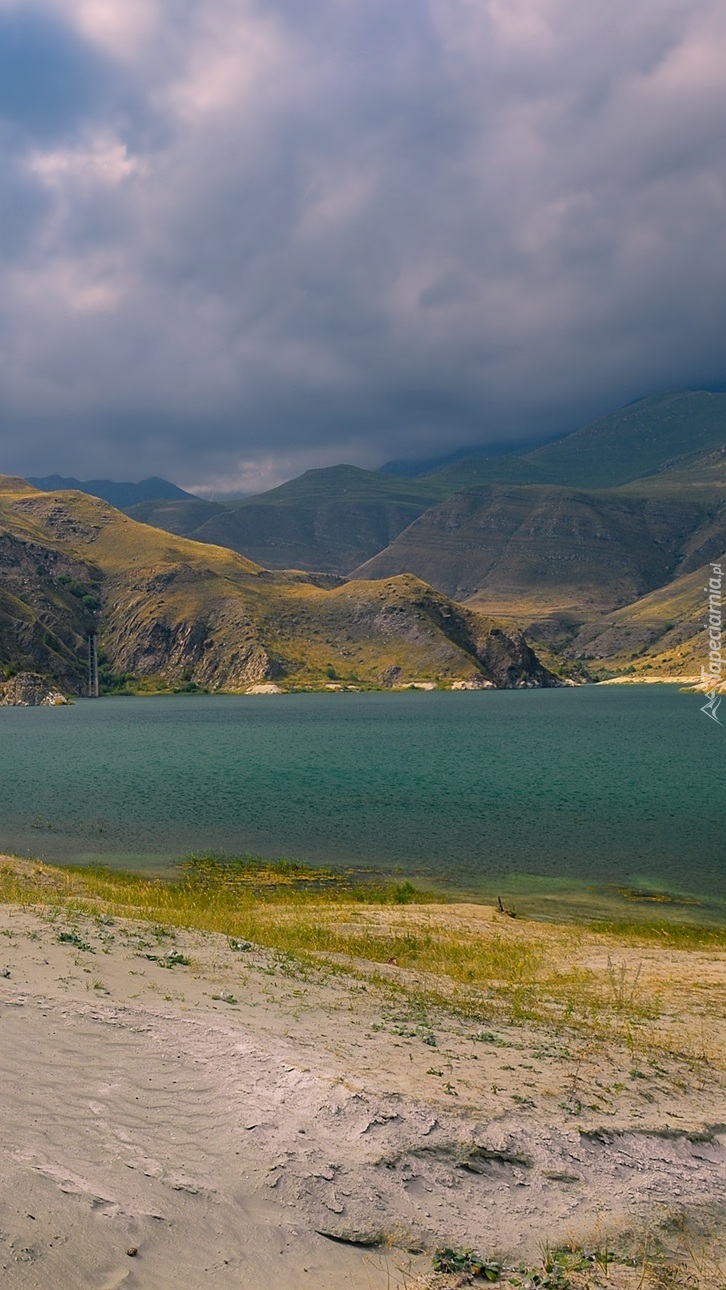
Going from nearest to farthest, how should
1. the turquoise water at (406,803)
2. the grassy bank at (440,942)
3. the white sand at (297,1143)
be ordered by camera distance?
the white sand at (297,1143) → the grassy bank at (440,942) → the turquoise water at (406,803)

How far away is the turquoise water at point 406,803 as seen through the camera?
49031 millimetres

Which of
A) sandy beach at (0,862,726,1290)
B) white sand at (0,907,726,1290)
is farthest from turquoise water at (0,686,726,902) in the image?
white sand at (0,907,726,1290)

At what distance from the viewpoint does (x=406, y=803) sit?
68.3m

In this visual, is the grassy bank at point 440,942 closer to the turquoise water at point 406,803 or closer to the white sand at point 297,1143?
the white sand at point 297,1143

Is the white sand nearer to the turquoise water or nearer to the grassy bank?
the grassy bank

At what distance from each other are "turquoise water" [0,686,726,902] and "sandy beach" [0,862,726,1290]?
27.7 m

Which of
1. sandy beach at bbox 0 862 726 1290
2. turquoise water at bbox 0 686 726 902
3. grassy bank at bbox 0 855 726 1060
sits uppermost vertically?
sandy beach at bbox 0 862 726 1290

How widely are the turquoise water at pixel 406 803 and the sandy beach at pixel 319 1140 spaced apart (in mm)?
27655

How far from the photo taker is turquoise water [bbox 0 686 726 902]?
49.0 meters

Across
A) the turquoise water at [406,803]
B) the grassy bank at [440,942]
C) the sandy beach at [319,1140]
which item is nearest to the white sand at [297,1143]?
the sandy beach at [319,1140]

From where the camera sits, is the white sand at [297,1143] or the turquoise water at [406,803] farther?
the turquoise water at [406,803]

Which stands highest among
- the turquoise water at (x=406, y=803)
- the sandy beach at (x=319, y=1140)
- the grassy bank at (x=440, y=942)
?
the sandy beach at (x=319, y=1140)

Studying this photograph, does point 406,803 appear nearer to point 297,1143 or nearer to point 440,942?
point 440,942

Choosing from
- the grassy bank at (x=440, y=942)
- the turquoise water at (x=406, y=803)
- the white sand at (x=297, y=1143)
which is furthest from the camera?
the turquoise water at (x=406, y=803)
